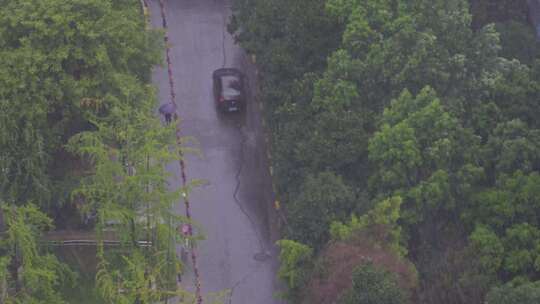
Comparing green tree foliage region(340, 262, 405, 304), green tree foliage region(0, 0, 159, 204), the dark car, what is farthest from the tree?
the dark car

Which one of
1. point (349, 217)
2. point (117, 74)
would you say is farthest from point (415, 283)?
point (117, 74)

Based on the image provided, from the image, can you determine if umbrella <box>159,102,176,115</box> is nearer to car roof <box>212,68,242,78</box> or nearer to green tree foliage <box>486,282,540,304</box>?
car roof <box>212,68,242,78</box>

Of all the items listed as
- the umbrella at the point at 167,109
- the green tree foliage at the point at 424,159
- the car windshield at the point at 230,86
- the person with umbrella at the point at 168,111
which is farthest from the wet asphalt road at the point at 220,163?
the green tree foliage at the point at 424,159

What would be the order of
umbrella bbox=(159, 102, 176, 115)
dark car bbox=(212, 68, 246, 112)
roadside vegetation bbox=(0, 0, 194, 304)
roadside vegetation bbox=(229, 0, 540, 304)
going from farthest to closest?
dark car bbox=(212, 68, 246, 112) < umbrella bbox=(159, 102, 176, 115) < roadside vegetation bbox=(0, 0, 194, 304) < roadside vegetation bbox=(229, 0, 540, 304)

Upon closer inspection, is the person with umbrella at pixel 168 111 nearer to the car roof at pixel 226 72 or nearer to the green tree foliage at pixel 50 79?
the car roof at pixel 226 72

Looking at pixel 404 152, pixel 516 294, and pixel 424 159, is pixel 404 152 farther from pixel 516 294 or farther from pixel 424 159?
pixel 516 294

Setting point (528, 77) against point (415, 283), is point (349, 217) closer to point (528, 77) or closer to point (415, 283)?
point (415, 283)
